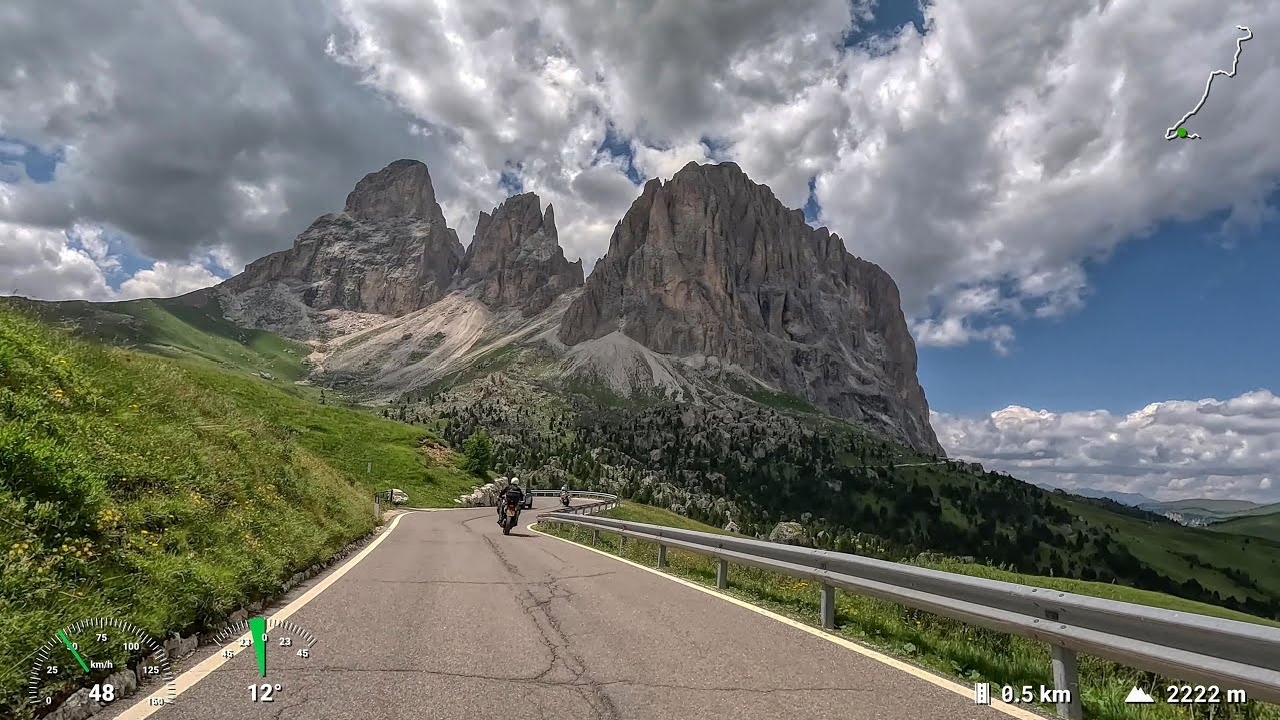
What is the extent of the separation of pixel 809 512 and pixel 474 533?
153 metres

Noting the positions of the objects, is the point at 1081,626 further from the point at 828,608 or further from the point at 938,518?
the point at 938,518

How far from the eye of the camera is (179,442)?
1218cm

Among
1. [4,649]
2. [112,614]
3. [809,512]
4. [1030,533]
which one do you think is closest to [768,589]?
[112,614]

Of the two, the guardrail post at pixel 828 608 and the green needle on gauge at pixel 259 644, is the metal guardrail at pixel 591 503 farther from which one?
the green needle on gauge at pixel 259 644

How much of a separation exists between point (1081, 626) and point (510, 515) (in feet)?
73.9

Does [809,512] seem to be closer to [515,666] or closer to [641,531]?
[641,531]

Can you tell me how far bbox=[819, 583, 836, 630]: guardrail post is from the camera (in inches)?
345

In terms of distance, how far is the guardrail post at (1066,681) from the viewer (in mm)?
5332

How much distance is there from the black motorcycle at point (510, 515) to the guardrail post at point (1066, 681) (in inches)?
871

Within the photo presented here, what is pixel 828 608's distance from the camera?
890 centimetres

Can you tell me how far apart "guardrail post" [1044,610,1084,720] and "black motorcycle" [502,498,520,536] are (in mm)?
22114
